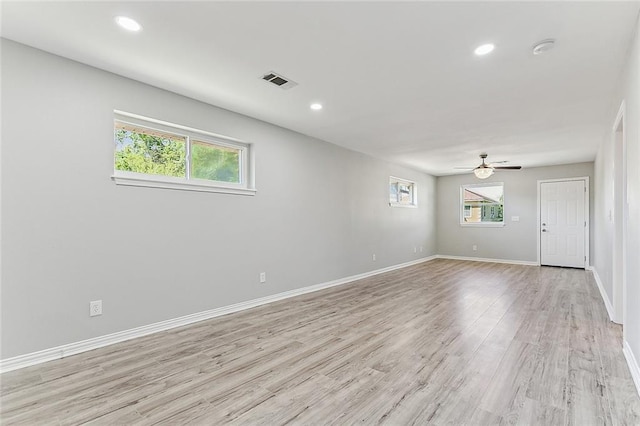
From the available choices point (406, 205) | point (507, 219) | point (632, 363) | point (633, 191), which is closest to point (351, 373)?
point (632, 363)

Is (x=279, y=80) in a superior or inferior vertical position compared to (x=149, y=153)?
superior

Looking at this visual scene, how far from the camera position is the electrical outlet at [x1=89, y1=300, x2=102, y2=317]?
2766 millimetres

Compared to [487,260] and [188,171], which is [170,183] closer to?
[188,171]

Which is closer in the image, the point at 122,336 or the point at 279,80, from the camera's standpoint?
the point at 122,336

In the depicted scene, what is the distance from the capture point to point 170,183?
333 cm

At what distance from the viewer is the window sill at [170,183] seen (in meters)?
3.00

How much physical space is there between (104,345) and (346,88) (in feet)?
11.1

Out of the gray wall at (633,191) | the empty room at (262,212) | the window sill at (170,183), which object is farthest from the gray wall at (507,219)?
the window sill at (170,183)

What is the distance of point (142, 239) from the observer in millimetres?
3107

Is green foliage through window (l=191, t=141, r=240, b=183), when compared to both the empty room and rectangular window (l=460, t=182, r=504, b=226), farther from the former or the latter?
rectangular window (l=460, t=182, r=504, b=226)

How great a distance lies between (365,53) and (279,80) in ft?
3.03

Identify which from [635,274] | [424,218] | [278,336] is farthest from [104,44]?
[424,218]

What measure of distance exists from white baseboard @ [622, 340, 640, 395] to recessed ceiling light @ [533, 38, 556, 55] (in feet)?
7.75

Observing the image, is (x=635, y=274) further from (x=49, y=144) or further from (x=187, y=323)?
(x=49, y=144)
